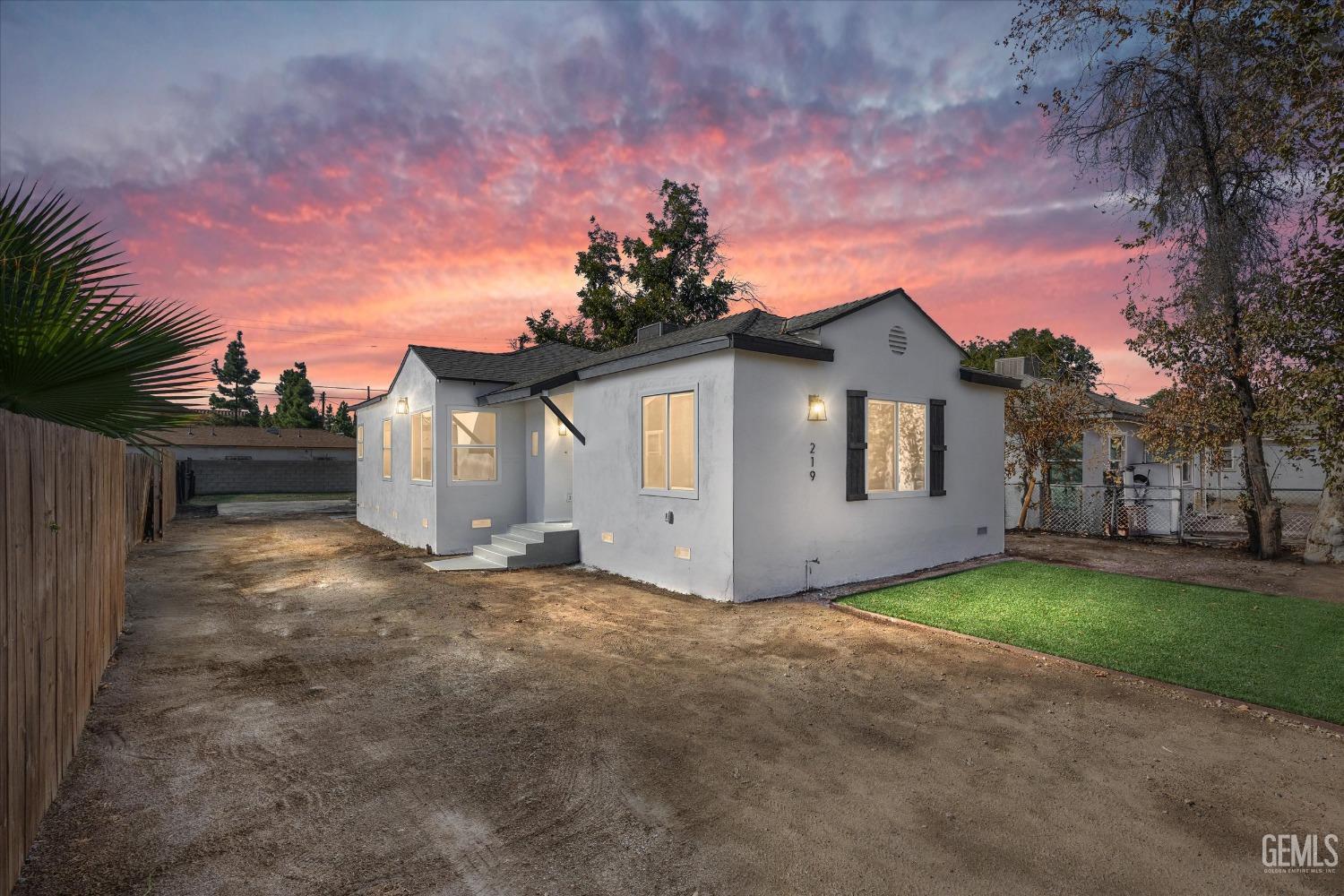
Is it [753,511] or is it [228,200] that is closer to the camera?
[753,511]

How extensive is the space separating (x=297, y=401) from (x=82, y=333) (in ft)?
157

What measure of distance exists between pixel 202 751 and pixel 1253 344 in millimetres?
14301

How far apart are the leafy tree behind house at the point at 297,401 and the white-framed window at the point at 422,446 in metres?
36.5

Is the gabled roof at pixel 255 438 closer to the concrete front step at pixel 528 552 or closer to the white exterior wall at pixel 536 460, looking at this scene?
the white exterior wall at pixel 536 460

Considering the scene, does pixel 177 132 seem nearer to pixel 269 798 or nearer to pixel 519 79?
pixel 519 79

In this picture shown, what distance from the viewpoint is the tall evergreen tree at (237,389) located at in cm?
5003

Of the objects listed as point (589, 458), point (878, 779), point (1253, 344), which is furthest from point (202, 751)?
point (1253, 344)

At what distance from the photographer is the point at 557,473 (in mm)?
11117

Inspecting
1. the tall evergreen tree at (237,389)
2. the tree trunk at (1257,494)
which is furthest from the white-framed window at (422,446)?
the tall evergreen tree at (237,389)

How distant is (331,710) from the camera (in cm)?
405

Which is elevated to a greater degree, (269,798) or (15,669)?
(15,669)

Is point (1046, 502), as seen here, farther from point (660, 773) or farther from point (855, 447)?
point (660, 773)

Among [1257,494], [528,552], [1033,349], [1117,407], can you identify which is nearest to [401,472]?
[528,552]

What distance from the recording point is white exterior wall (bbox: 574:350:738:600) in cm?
711
